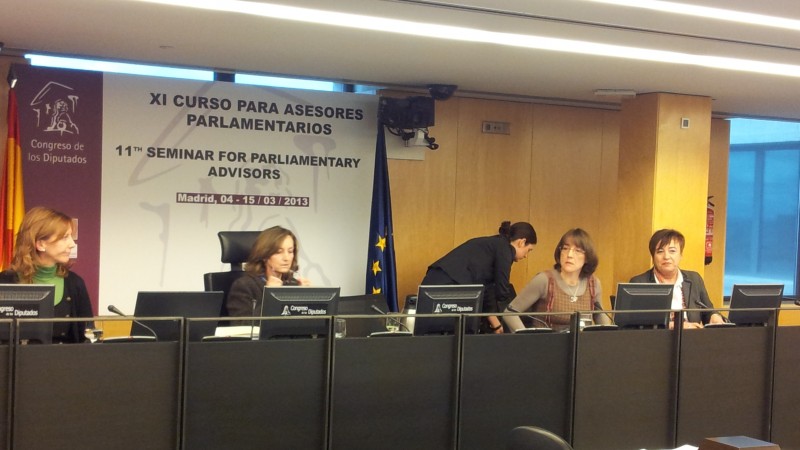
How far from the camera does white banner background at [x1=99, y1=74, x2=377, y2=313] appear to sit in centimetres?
662

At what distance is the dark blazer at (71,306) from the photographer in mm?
3986

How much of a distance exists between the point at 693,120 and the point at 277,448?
5159 mm

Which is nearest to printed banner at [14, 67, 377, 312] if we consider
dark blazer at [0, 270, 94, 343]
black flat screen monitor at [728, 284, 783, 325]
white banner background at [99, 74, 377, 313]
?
white banner background at [99, 74, 377, 313]

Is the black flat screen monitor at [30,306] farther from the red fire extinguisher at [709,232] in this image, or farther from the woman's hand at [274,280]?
the red fire extinguisher at [709,232]

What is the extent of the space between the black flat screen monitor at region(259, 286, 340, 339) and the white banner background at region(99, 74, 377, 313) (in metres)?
2.98

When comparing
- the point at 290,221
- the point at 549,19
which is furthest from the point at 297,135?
the point at 549,19

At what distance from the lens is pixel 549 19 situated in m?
4.63

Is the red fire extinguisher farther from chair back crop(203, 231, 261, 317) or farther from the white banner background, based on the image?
chair back crop(203, 231, 261, 317)

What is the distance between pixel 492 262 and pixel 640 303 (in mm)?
1718

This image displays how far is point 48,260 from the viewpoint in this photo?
418 centimetres

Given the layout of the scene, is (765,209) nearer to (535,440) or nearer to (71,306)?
(71,306)

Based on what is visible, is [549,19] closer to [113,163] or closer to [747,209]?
[113,163]

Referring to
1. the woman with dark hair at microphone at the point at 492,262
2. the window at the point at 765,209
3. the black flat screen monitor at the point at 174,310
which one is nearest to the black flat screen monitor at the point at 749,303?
the woman with dark hair at microphone at the point at 492,262

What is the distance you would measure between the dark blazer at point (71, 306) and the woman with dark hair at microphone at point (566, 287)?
253 cm
